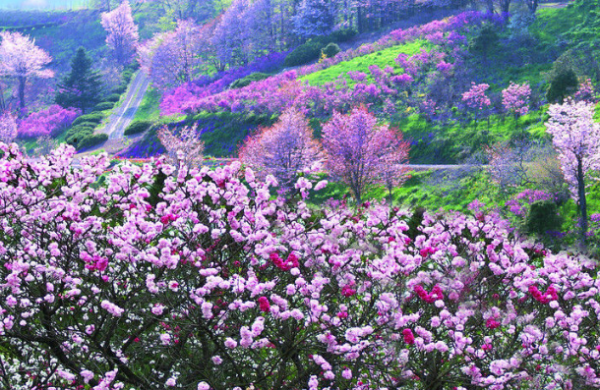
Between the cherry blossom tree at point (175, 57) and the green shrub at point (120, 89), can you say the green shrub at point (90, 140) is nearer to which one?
the cherry blossom tree at point (175, 57)

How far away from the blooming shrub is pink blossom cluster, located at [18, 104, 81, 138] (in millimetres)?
50276

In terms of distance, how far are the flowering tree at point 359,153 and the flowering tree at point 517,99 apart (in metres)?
8.27

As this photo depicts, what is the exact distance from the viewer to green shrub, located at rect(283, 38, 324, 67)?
Answer: 5153cm

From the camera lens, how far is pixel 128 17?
241 feet

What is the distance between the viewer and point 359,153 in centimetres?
2380

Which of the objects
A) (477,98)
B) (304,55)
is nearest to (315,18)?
(304,55)

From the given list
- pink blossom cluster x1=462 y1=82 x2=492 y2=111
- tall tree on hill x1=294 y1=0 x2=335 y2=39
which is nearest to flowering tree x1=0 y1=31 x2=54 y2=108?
tall tree on hill x1=294 y1=0 x2=335 y2=39

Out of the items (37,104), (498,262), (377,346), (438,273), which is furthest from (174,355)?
(37,104)

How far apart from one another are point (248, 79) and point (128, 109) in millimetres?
15705

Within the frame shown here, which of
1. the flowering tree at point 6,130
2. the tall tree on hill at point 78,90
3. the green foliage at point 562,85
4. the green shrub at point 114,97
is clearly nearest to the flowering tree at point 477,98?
the green foliage at point 562,85

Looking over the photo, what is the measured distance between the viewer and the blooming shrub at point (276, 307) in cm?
594

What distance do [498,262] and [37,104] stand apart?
66.7 meters

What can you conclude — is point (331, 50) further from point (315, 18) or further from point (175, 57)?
point (175, 57)

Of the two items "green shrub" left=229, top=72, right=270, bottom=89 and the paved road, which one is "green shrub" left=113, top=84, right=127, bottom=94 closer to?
the paved road
